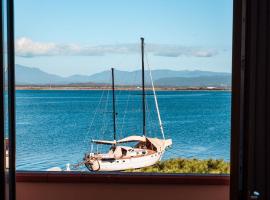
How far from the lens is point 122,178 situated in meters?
1.94

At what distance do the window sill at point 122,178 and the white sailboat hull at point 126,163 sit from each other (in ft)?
4.50

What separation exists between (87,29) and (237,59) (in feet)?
51.9

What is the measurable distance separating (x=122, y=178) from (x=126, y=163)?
1606 mm

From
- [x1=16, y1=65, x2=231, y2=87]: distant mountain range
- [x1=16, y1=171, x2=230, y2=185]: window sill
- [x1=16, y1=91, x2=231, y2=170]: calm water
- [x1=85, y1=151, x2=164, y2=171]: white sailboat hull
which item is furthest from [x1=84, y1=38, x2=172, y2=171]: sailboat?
[x1=16, y1=91, x2=231, y2=170]: calm water

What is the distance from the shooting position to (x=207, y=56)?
16.8 m

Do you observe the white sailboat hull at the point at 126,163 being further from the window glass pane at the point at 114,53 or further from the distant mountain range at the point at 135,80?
the window glass pane at the point at 114,53

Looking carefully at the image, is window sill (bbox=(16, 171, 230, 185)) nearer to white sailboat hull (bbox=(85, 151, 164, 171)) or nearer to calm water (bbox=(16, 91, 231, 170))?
white sailboat hull (bbox=(85, 151, 164, 171))

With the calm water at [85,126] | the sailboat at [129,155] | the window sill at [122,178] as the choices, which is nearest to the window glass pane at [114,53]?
the calm water at [85,126]

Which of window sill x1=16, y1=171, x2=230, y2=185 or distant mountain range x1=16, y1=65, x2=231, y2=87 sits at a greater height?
distant mountain range x1=16, y1=65, x2=231, y2=87

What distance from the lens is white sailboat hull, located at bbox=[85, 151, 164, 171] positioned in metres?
3.41

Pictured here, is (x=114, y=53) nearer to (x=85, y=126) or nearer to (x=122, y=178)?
(x=85, y=126)

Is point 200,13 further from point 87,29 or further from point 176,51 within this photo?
point 87,29

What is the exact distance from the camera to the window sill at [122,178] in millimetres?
1897

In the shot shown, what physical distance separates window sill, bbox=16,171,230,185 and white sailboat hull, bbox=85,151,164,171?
1371mm
